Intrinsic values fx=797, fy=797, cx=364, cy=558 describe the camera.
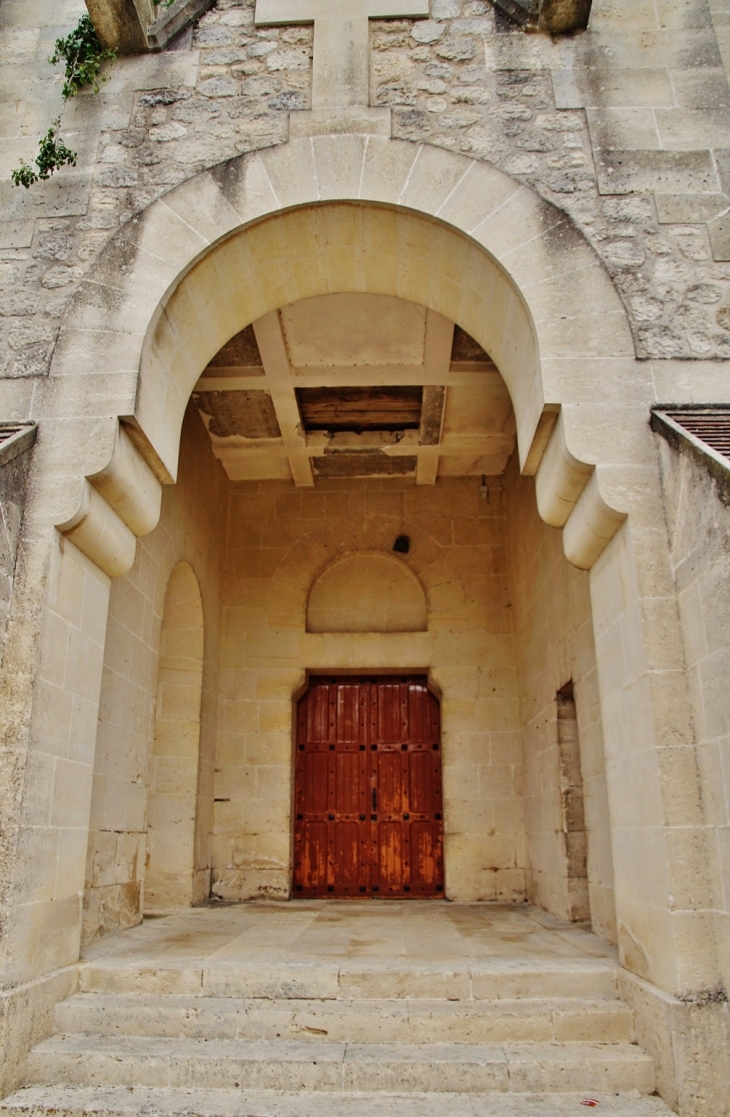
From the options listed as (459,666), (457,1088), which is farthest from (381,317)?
(457,1088)

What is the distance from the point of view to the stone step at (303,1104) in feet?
8.46

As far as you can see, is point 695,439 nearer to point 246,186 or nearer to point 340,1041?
point 246,186

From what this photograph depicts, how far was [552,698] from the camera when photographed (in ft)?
17.7

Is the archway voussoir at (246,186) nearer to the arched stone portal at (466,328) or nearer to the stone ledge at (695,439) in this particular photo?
the arched stone portal at (466,328)

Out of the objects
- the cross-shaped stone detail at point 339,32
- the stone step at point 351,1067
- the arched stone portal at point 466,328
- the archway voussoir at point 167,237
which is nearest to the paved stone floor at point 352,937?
the stone step at point 351,1067

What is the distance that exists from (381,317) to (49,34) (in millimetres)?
2416

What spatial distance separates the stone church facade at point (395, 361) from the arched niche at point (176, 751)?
2 centimetres

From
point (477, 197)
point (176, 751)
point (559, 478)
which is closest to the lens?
point (559, 478)

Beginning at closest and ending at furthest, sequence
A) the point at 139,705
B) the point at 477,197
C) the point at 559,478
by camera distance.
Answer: the point at 559,478
the point at 477,197
the point at 139,705

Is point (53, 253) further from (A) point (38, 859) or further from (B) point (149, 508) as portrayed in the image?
(A) point (38, 859)

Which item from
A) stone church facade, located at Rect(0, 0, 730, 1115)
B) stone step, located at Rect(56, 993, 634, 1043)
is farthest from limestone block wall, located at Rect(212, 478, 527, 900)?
stone step, located at Rect(56, 993, 634, 1043)

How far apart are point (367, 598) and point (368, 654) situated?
1.78 ft

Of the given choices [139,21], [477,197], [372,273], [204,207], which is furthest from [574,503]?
[139,21]

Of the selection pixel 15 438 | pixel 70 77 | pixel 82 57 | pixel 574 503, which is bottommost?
pixel 574 503
